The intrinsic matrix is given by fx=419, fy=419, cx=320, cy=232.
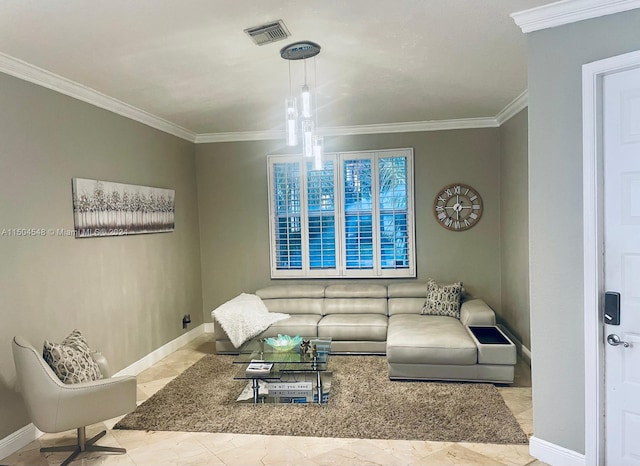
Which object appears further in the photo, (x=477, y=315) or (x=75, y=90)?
(x=477, y=315)

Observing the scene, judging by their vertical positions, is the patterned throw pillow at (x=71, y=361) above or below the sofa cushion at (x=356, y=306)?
above

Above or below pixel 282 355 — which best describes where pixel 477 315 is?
above

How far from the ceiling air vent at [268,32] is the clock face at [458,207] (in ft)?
11.1

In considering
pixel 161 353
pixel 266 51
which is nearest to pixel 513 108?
pixel 266 51

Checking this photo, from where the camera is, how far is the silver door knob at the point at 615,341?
221 cm

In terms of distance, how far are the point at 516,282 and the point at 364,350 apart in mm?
1855

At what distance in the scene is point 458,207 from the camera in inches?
214

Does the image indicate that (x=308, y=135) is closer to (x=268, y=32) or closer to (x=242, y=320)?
(x=268, y=32)

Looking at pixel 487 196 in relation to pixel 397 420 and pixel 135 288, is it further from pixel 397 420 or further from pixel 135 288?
pixel 135 288

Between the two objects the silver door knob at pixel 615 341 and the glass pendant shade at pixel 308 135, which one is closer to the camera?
the silver door knob at pixel 615 341

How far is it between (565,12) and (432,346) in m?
2.77

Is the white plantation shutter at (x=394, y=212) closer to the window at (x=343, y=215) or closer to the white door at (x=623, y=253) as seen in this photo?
the window at (x=343, y=215)

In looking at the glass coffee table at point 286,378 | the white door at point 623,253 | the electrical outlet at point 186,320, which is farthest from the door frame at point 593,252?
the electrical outlet at point 186,320

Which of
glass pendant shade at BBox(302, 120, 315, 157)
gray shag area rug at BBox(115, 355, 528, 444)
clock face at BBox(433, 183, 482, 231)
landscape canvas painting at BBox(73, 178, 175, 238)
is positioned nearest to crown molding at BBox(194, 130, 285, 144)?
landscape canvas painting at BBox(73, 178, 175, 238)
